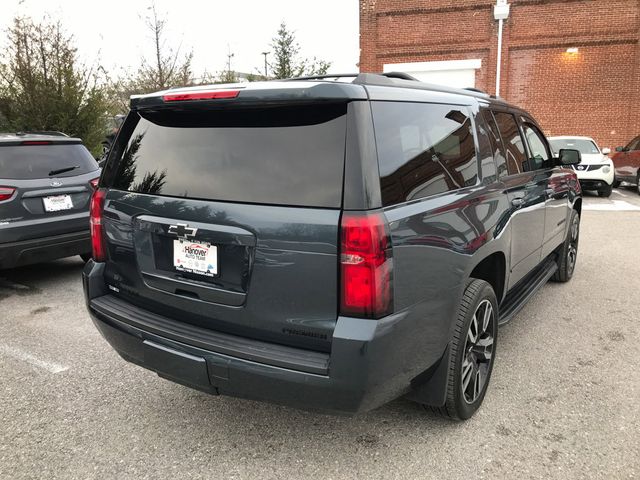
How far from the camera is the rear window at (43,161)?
506 centimetres

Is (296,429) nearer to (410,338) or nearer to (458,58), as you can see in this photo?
(410,338)

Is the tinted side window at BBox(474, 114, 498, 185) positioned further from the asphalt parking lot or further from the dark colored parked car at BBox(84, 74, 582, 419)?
the asphalt parking lot

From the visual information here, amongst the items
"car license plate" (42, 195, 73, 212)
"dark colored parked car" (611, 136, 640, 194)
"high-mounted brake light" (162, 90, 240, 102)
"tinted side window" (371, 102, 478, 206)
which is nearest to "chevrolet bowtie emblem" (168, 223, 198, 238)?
"high-mounted brake light" (162, 90, 240, 102)

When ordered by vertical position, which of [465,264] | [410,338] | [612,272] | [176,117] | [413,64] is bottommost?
[612,272]

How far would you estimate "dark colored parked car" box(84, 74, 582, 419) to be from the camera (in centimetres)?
205

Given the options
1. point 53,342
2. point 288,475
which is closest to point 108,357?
point 53,342

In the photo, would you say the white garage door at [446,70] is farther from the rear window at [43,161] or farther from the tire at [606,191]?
the rear window at [43,161]

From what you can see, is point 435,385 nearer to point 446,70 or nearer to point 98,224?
point 98,224

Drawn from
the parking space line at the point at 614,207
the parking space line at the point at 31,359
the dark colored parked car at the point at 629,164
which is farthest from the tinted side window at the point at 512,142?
the dark colored parked car at the point at 629,164

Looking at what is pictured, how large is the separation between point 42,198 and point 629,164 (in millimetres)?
13618

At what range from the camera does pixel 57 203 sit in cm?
527

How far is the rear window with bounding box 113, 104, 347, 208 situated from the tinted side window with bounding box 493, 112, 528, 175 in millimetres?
1810

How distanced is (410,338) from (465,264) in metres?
0.60

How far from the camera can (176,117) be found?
100 inches
